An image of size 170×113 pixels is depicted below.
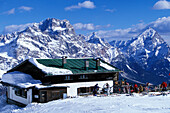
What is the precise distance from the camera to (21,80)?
33906 millimetres

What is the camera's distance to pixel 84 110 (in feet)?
72.4

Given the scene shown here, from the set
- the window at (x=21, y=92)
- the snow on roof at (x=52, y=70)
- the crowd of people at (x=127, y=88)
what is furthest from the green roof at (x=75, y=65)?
the window at (x=21, y=92)

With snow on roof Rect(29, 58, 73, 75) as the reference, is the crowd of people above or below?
below

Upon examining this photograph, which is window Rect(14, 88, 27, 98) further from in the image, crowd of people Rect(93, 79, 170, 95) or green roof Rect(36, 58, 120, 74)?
crowd of people Rect(93, 79, 170, 95)

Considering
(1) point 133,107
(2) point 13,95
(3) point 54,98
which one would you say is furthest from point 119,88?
(2) point 13,95

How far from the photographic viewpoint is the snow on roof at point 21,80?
31444 mm

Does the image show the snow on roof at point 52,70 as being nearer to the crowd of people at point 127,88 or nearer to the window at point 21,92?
the window at point 21,92

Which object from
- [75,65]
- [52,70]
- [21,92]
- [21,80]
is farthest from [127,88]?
[21,92]

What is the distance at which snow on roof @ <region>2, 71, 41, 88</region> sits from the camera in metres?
31.4

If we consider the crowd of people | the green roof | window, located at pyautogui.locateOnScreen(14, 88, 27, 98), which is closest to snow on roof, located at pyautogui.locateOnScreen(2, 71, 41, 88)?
window, located at pyautogui.locateOnScreen(14, 88, 27, 98)

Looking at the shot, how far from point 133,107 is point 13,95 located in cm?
2138

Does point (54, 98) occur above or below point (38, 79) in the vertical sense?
below

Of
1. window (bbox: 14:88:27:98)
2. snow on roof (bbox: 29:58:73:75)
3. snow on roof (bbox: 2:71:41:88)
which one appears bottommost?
window (bbox: 14:88:27:98)

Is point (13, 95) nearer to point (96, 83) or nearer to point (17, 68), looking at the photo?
point (17, 68)
